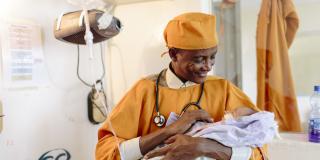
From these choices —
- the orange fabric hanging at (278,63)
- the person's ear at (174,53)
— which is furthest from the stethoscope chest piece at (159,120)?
the orange fabric hanging at (278,63)

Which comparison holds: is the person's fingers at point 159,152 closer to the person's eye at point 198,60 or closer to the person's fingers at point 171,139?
the person's fingers at point 171,139

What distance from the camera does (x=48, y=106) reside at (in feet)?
3.67

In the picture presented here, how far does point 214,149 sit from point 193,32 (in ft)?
1.26

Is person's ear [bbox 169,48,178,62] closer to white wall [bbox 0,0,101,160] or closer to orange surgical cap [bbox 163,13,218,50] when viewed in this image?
orange surgical cap [bbox 163,13,218,50]

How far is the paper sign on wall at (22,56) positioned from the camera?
964 mm

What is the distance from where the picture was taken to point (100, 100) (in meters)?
1.35

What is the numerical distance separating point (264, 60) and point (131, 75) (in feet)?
→ 2.19

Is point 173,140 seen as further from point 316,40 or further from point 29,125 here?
point 316,40

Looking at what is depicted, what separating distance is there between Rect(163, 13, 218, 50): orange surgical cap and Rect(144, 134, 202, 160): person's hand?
0.30m

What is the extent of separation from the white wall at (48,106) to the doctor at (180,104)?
0.70 feet

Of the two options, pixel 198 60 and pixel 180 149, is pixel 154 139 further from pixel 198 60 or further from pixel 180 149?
pixel 198 60

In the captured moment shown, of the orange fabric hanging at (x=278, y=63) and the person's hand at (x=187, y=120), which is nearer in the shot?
the person's hand at (x=187, y=120)

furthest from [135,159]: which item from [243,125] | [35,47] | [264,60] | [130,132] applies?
[264,60]

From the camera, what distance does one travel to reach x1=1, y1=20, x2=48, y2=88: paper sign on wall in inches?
37.9
